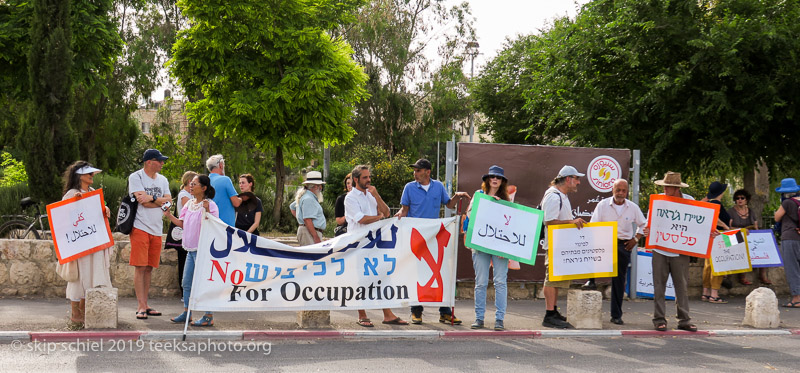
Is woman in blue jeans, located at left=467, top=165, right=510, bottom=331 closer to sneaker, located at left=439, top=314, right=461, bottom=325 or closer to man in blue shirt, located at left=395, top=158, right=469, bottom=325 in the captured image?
sneaker, located at left=439, top=314, right=461, bottom=325

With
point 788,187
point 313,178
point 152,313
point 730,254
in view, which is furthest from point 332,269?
point 788,187

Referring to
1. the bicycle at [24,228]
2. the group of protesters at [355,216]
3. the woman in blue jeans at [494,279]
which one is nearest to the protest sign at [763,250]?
the group of protesters at [355,216]

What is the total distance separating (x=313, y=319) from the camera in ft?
28.1

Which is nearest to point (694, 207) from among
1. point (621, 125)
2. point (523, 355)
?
point (523, 355)

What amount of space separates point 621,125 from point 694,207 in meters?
8.85

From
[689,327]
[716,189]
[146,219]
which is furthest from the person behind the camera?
[716,189]

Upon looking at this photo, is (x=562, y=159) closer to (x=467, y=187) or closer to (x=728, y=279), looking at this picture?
(x=467, y=187)

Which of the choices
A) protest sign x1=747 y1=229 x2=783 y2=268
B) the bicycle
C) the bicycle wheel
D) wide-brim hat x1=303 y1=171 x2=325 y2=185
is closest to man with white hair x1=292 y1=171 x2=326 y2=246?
wide-brim hat x1=303 y1=171 x2=325 y2=185

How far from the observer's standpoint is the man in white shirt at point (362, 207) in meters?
8.77

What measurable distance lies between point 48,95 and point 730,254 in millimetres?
12483

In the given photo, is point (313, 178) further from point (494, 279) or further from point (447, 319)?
point (494, 279)

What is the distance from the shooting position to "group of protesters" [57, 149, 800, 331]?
848cm

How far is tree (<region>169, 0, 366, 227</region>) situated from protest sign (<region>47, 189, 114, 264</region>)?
1133 centimetres

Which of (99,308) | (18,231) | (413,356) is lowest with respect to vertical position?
(413,356)
